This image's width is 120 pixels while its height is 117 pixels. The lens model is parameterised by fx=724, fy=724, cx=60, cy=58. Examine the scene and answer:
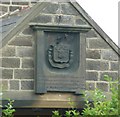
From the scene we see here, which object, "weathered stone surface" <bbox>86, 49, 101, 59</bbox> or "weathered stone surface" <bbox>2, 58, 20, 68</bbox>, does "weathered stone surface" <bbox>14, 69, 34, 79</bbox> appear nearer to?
"weathered stone surface" <bbox>2, 58, 20, 68</bbox>

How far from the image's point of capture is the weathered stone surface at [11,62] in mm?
10784

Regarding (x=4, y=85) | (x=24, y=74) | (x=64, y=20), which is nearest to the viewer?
(x=4, y=85)

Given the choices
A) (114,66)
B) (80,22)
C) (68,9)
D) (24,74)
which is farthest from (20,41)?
(114,66)

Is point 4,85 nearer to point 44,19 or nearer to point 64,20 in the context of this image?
point 44,19

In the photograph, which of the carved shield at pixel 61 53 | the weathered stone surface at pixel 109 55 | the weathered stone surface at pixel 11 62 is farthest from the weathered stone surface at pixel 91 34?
the weathered stone surface at pixel 11 62

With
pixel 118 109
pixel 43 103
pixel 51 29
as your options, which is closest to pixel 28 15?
pixel 51 29

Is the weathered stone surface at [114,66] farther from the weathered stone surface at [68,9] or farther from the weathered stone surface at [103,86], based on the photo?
the weathered stone surface at [68,9]

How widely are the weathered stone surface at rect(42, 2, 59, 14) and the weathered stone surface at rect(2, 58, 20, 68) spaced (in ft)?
2.88

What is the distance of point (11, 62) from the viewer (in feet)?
35.5

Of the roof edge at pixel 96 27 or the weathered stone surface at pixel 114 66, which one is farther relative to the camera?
the weathered stone surface at pixel 114 66

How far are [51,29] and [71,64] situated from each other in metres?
0.63

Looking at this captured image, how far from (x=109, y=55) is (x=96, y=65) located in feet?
1.02

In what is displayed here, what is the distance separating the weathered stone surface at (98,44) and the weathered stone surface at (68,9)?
0.53 meters

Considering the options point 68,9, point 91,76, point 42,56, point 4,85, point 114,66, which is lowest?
point 4,85
